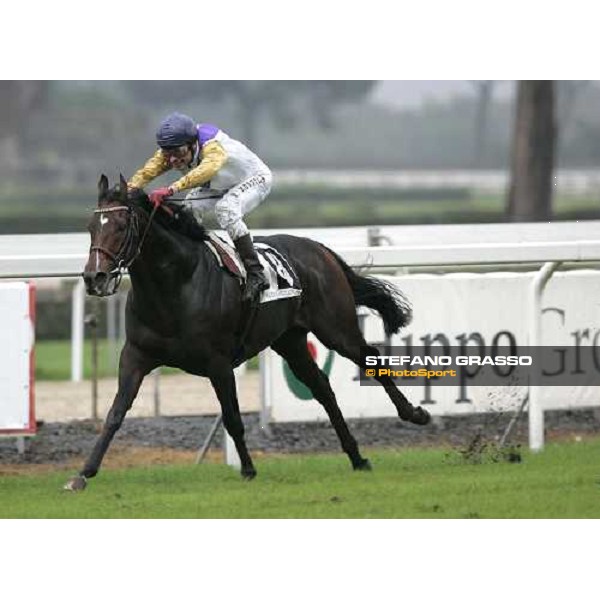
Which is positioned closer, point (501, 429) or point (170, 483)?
point (170, 483)

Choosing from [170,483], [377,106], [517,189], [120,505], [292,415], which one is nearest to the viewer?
[120,505]

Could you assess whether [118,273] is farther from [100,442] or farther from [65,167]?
[65,167]

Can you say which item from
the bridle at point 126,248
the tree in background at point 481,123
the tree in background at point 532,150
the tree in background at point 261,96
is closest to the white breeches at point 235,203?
the bridle at point 126,248

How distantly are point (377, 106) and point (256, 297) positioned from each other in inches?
1006

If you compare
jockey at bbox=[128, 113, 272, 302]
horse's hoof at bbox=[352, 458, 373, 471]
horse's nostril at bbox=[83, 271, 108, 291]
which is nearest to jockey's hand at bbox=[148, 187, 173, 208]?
jockey at bbox=[128, 113, 272, 302]

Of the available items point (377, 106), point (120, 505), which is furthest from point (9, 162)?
point (120, 505)

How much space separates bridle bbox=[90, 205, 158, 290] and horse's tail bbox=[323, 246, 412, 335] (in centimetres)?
152

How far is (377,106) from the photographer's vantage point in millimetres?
32969

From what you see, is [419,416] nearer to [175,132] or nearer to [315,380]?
[315,380]

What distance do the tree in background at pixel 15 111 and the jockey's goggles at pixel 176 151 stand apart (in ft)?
78.7

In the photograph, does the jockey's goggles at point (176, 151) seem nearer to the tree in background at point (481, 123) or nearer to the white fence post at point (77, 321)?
the white fence post at point (77, 321)

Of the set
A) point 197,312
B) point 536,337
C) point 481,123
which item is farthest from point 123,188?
point 481,123

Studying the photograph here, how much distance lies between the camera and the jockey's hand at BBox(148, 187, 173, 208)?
24.3 feet

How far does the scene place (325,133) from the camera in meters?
32.8
